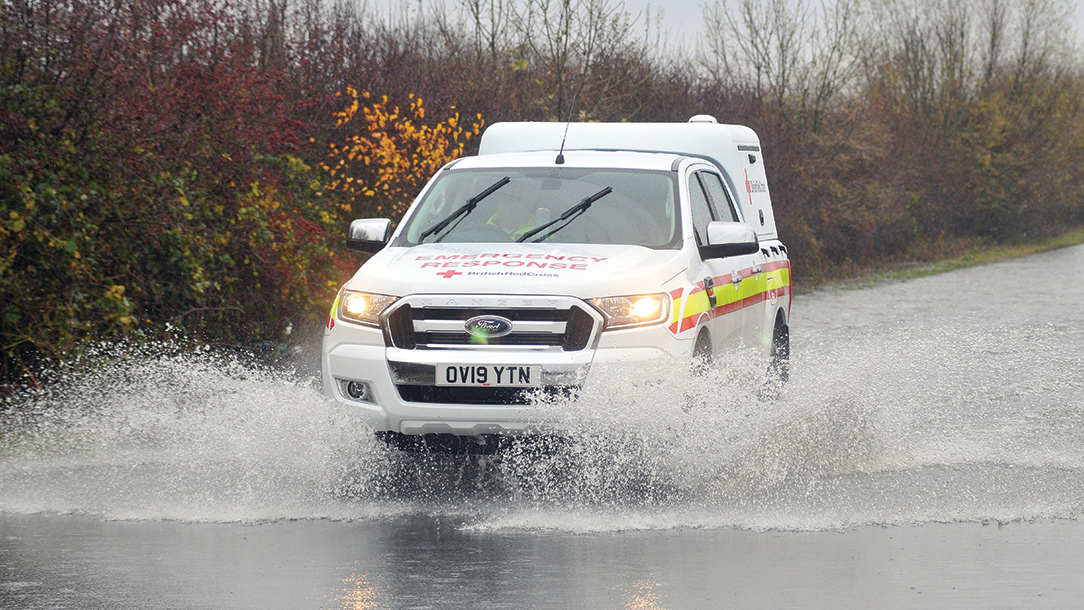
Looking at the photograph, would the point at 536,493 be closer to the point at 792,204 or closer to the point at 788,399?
the point at 788,399

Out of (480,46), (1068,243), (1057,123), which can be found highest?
(480,46)

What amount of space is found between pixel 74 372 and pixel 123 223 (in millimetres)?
1365

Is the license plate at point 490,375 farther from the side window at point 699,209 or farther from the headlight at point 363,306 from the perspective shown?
the side window at point 699,209

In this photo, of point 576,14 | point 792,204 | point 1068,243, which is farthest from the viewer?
point 1068,243

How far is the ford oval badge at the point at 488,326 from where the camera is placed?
752 centimetres

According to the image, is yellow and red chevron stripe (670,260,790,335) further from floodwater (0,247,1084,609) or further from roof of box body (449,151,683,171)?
roof of box body (449,151,683,171)

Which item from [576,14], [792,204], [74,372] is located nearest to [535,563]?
[74,372]

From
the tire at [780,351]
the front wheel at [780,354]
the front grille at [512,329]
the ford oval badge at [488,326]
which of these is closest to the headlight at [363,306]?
the front grille at [512,329]

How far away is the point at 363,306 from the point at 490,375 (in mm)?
910

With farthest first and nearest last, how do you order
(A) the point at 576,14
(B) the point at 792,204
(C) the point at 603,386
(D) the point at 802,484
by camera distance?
(B) the point at 792,204 < (A) the point at 576,14 < (D) the point at 802,484 < (C) the point at 603,386

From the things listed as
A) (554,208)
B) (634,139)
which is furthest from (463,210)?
(634,139)

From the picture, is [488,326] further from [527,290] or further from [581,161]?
[581,161]

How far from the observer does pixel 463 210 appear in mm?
8961

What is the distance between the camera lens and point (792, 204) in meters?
32.7
